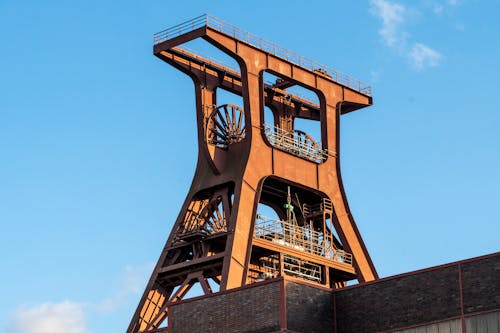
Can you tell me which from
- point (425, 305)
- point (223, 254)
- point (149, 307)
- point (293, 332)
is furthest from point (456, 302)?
point (149, 307)

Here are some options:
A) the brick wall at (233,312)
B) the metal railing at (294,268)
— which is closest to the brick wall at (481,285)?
the brick wall at (233,312)

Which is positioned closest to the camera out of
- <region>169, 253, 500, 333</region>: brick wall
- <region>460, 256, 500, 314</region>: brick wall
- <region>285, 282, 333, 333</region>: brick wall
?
<region>460, 256, 500, 314</region>: brick wall

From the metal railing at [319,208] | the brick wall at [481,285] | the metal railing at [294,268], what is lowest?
the brick wall at [481,285]

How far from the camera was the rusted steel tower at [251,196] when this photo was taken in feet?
233

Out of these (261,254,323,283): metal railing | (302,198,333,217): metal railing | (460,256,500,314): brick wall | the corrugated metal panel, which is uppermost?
(302,198,333,217): metal railing

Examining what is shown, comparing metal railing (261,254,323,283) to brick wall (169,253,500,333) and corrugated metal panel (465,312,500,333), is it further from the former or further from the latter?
corrugated metal panel (465,312,500,333)

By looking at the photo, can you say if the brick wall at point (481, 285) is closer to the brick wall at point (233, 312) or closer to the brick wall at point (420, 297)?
the brick wall at point (420, 297)

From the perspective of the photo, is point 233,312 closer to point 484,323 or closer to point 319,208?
point 484,323

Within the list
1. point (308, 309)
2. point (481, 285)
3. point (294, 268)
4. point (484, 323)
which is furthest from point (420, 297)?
point (294, 268)

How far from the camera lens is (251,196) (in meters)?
71.7

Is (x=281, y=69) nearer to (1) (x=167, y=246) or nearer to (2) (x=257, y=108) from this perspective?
(2) (x=257, y=108)

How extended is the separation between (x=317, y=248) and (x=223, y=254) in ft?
22.7

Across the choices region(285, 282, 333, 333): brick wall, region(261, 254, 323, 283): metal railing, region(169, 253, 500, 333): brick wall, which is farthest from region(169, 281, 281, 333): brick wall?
region(261, 254, 323, 283): metal railing

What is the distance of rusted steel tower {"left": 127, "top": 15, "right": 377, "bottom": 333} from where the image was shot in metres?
71.1
